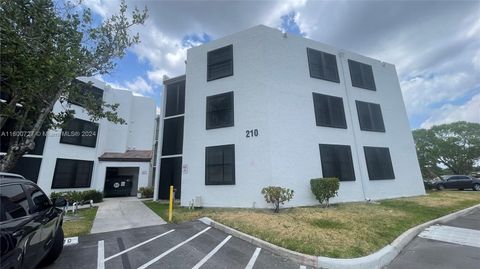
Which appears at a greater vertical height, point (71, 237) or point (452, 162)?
Answer: point (452, 162)

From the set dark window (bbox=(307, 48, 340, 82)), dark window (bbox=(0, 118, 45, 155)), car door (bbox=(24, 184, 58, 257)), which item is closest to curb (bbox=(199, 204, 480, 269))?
car door (bbox=(24, 184, 58, 257))

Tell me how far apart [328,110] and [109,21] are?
1217 centimetres

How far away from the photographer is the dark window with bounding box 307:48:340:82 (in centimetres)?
1373

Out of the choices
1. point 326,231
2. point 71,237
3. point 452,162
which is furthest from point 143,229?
point 452,162

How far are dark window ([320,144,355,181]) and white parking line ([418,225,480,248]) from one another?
4.85 metres

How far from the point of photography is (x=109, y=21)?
1071cm

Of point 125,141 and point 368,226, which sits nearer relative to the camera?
point 368,226

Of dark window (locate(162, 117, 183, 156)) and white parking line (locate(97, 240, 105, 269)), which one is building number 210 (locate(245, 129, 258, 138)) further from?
white parking line (locate(97, 240, 105, 269))

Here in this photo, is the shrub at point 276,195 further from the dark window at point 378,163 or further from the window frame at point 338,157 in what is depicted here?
the dark window at point 378,163

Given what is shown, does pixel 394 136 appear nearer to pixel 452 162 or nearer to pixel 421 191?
pixel 421 191

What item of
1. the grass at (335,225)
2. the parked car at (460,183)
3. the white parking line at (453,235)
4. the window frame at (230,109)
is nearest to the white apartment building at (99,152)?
the window frame at (230,109)

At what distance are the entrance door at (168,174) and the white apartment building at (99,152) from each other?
5.63 m

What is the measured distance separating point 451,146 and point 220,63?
1458 inches

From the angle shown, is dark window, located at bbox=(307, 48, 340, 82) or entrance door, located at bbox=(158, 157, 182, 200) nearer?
→ dark window, located at bbox=(307, 48, 340, 82)
